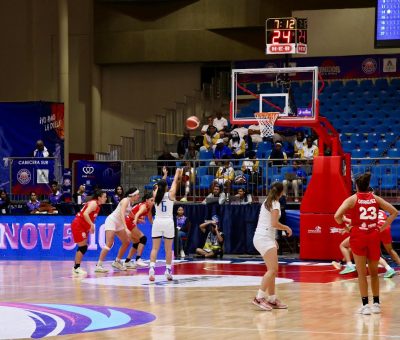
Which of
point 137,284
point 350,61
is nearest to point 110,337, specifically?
point 137,284

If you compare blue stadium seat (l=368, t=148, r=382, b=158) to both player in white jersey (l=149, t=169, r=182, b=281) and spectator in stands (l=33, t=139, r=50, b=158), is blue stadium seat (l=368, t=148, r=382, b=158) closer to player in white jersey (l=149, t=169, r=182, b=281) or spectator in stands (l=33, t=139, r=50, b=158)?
spectator in stands (l=33, t=139, r=50, b=158)

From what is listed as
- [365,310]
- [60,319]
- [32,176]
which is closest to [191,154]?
[32,176]

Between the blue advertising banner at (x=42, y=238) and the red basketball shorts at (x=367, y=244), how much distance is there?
11885 mm

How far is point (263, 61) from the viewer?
3472cm

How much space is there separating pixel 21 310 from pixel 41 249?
11154mm

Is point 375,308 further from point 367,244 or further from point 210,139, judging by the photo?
point 210,139

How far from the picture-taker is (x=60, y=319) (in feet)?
43.2

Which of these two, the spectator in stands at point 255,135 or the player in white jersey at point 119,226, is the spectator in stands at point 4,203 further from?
the spectator in stands at point 255,135

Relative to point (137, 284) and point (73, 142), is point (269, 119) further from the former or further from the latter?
point (73, 142)

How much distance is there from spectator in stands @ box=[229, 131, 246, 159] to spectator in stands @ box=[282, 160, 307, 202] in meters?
2.71

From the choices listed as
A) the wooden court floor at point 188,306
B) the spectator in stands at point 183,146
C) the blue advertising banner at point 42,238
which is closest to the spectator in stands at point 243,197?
the blue advertising banner at point 42,238

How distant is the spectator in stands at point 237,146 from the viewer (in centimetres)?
2775

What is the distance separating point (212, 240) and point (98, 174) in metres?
4.76

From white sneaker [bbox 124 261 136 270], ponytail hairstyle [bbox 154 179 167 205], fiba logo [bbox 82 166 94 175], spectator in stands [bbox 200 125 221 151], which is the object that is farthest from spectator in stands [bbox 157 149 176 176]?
ponytail hairstyle [bbox 154 179 167 205]
